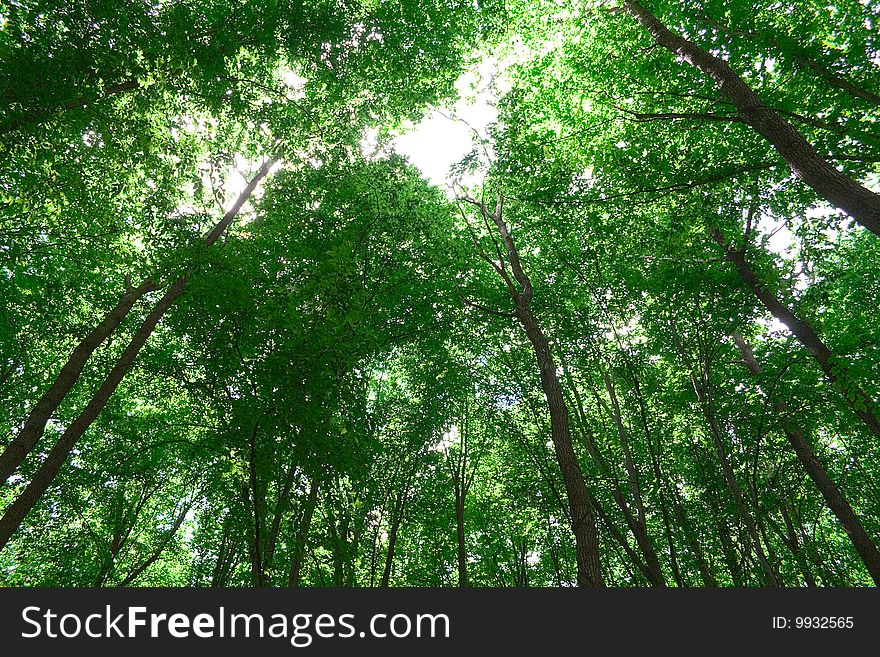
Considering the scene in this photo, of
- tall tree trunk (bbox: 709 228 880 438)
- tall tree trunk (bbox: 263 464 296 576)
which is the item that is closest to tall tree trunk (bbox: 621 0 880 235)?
tall tree trunk (bbox: 709 228 880 438)

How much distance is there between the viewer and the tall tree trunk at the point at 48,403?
552cm

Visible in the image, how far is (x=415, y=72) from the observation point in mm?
6805

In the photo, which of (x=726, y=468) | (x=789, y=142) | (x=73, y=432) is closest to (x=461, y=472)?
(x=726, y=468)

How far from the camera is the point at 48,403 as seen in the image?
6.03m

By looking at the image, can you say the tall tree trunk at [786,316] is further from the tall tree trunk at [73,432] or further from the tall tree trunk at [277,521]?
the tall tree trunk at [73,432]

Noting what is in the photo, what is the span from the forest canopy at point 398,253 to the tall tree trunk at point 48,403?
1.3 inches

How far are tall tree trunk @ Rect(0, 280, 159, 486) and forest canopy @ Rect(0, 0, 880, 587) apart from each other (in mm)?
32

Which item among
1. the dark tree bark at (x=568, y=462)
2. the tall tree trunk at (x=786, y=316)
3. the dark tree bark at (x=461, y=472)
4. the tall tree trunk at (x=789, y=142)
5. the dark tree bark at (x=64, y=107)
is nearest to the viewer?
the dark tree bark at (x=64, y=107)

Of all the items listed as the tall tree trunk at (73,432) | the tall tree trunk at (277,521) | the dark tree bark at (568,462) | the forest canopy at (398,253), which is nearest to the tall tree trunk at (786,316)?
the forest canopy at (398,253)

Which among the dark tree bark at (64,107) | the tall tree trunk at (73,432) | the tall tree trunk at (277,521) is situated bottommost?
the tall tree trunk at (277,521)

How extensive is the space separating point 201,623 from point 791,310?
10501 millimetres

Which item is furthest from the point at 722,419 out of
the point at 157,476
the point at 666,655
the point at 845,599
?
the point at 157,476

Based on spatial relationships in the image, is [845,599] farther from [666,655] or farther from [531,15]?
[531,15]

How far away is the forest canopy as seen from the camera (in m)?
4.23
